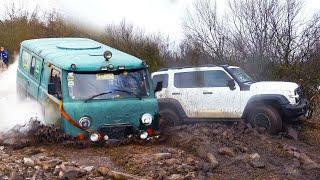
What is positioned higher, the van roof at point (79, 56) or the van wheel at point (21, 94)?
the van roof at point (79, 56)

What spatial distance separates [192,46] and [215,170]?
12465 mm

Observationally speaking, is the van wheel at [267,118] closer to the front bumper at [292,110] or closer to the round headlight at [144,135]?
the front bumper at [292,110]

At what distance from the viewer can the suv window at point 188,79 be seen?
12.9m

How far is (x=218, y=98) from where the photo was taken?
1252cm

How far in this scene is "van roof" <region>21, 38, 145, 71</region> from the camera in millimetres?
10336

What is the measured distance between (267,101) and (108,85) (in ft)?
12.0

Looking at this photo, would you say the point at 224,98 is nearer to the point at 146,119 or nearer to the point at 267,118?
the point at 267,118

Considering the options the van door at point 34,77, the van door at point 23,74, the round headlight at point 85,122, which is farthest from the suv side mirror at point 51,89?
the van door at point 23,74

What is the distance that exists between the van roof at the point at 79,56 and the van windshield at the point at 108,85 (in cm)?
15

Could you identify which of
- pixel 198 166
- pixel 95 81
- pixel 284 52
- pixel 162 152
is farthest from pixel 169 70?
pixel 284 52

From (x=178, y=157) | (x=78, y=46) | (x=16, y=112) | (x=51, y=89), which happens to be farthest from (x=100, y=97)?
(x=16, y=112)

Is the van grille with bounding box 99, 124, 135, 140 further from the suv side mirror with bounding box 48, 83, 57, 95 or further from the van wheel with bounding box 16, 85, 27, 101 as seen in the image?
the van wheel with bounding box 16, 85, 27, 101

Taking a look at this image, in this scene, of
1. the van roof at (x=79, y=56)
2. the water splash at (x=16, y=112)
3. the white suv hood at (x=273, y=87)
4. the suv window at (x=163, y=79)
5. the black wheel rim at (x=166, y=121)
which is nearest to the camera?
the van roof at (x=79, y=56)

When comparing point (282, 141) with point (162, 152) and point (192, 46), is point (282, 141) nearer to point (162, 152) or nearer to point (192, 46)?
point (162, 152)
